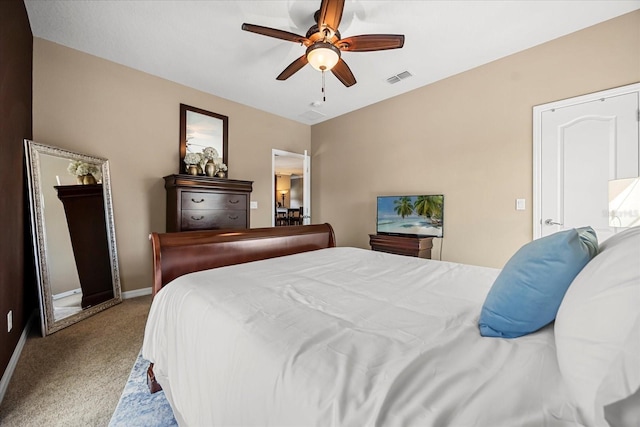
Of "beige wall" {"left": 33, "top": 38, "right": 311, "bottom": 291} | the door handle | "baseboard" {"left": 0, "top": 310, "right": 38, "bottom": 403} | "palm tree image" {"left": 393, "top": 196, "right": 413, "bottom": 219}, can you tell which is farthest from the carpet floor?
the door handle

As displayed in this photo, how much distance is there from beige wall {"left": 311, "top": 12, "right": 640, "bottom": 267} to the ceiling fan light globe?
197 cm

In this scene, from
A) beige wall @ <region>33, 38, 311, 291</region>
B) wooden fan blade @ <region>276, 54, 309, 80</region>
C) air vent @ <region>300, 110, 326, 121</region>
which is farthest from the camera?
air vent @ <region>300, 110, 326, 121</region>

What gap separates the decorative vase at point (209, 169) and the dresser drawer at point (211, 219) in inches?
20.1

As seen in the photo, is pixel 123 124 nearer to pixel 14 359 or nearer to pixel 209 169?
pixel 209 169

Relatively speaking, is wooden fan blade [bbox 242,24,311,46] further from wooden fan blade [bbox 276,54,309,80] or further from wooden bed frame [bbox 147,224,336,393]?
wooden bed frame [bbox 147,224,336,393]

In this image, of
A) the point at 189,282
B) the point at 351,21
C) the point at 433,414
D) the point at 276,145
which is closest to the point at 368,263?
the point at 189,282

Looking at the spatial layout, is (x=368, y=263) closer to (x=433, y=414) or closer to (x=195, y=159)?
(x=433, y=414)

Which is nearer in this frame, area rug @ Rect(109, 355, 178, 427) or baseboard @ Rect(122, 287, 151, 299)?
area rug @ Rect(109, 355, 178, 427)

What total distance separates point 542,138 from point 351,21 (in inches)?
88.8

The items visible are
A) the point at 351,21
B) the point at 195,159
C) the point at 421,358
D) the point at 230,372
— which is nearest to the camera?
the point at 421,358

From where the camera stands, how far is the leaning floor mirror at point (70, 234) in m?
2.27

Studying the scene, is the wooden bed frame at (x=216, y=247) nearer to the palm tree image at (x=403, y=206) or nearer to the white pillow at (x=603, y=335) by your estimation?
the palm tree image at (x=403, y=206)

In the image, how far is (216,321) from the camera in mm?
948

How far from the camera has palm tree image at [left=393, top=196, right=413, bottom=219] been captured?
11.6ft
